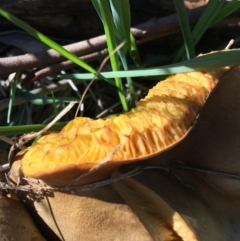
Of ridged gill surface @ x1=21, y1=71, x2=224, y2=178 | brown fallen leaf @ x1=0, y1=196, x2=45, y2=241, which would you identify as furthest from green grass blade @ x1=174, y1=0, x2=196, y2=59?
brown fallen leaf @ x1=0, y1=196, x2=45, y2=241

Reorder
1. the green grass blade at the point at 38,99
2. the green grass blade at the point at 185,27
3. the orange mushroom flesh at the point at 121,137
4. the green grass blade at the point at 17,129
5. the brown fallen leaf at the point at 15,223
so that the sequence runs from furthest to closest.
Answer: the green grass blade at the point at 38,99
the green grass blade at the point at 185,27
the green grass blade at the point at 17,129
the brown fallen leaf at the point at 15,223
the orange mushroom flesh at the point at 121,137

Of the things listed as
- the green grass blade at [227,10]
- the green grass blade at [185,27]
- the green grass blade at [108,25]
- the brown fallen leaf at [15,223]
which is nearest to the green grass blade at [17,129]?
the brown fallen leaf at [15,223]

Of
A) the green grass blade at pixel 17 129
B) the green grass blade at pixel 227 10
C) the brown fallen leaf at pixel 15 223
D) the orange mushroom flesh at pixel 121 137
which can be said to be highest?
the green grass blade at pixel 227 10

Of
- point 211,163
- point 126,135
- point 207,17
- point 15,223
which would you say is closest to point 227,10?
point 207,17

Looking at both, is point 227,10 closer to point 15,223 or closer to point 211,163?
point 211,163

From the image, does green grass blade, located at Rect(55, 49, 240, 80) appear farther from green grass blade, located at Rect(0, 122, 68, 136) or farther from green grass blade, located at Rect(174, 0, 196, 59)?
green grass blade, located at Rect(0, 122, 68, 136)

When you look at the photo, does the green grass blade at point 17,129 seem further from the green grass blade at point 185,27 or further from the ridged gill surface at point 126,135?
the green grass blade at point 185,27

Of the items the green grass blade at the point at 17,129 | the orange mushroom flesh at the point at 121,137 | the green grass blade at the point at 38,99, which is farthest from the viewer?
the green grass blade at the point at 38,99
